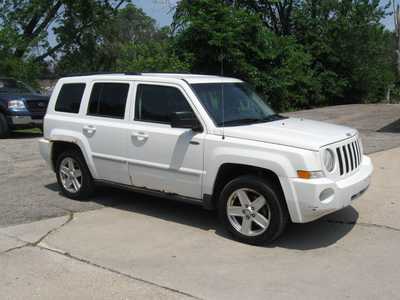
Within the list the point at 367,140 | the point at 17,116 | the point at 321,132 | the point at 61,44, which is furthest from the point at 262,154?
the point at 61,44

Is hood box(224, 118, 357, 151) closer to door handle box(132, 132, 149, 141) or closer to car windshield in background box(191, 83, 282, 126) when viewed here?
car windshield in background box(191, 83, 282, 126)

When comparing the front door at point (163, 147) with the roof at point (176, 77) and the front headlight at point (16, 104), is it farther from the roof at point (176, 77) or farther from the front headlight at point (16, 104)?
the front headlight at point (16, 104)

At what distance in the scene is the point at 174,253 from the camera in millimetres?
5578

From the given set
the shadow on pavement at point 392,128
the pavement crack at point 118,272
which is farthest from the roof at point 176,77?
the shadow on pavement at point 392,128

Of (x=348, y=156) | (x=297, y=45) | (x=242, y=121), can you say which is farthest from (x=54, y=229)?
(x=297, y=45)

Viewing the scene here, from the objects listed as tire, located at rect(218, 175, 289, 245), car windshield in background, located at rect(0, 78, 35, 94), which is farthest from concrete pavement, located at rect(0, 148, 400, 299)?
car windshield in background, located at rect(0, 78, 35, 94)

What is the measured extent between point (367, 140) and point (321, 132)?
25.4 ft

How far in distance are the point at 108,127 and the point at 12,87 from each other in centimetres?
1036

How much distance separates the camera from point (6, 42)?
2236 centimetres

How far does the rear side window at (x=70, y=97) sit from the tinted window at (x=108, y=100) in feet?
0.86

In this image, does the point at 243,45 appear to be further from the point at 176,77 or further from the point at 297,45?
the point at 176,77

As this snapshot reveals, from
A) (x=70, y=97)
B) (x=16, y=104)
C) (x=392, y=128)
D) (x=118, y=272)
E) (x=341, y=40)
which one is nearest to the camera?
(x=118, y=272)

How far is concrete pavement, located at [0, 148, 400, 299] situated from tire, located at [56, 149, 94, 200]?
56cm

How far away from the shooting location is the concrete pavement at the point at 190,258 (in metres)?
4.66
